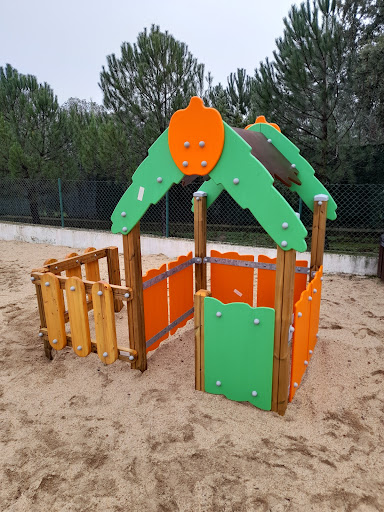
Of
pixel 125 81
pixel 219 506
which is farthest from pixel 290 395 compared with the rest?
pixel 125 81

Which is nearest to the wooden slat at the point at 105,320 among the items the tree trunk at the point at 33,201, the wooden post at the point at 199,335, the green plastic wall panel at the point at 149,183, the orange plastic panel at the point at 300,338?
the green plastic wall panel at the point at 149,183

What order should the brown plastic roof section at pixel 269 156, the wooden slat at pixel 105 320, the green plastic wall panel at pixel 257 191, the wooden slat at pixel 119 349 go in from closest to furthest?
the green plastic wall panel at pixel 257 191 < the brown plastic roof section at pixel 269 156 < the wooden slat at pixel 105 320 < the wooden slat at pixel 119 349

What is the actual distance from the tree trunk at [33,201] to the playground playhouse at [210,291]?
7569 mm

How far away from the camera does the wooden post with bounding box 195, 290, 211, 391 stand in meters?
2.46

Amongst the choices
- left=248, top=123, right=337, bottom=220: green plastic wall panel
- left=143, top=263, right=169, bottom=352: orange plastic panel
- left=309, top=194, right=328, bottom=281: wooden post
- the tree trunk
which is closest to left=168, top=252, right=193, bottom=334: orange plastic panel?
left=143, top=263, right=169, bottom=352: orange plastic panel

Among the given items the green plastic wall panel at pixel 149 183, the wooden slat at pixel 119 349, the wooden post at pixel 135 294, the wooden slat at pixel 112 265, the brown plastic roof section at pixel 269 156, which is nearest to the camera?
the green plastic wall panel at pixel 149 183

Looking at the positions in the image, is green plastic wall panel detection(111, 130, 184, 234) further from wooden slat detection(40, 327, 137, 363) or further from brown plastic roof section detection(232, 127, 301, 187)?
wooden slat detection(40, 327, 137, 363)

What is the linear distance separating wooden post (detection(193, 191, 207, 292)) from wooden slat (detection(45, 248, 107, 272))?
44.6 inches

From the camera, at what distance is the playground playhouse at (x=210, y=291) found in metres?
2.04

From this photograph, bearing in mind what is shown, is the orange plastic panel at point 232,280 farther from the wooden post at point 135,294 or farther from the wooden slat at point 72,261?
the wooden slat at point 72,261

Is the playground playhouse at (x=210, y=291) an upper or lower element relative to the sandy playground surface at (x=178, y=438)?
upper

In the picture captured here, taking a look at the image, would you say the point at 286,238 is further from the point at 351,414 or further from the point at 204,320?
the point at 351,414

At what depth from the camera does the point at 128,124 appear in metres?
8.55

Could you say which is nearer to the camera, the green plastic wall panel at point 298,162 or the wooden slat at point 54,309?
the wooden slat at point 54,309
